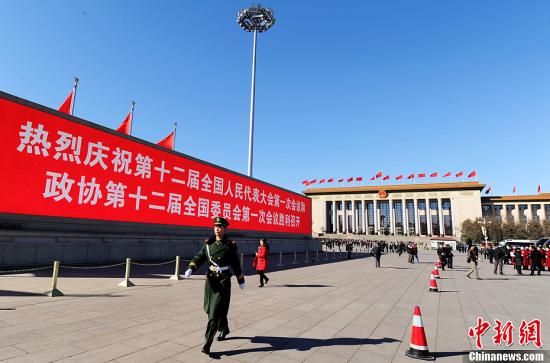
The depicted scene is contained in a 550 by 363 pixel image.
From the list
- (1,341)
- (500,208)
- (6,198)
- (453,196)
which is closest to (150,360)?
(1,341)

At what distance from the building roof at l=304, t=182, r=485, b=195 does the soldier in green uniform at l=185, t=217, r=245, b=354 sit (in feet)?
298

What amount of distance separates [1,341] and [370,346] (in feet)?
19.2

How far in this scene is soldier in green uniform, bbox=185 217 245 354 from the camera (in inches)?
188

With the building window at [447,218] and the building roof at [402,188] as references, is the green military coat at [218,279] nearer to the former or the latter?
the building roof at [402,188]

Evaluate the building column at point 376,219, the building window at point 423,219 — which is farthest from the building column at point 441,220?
the building column at point 376,219

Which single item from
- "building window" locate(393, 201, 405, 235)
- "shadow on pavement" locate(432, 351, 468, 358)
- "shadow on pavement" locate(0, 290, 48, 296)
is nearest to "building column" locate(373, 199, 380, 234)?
"building window" locate(393, 201, 405, 235)

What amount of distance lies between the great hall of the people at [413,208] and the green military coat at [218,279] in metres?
86.1

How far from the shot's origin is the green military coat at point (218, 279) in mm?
4852

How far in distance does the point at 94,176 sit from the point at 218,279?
13339mm

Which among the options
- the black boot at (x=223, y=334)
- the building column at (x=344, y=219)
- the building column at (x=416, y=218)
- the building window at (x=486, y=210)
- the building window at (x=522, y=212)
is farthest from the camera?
the building column at (x=344, y=219)

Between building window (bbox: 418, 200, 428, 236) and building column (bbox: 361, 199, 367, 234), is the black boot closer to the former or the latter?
building column (bbox: 361, 199, 367, 234)

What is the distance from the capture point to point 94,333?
5457mm

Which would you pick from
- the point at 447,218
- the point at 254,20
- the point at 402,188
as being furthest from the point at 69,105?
the point at 447,218

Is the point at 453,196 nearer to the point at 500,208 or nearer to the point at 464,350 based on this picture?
the point at 500,208
